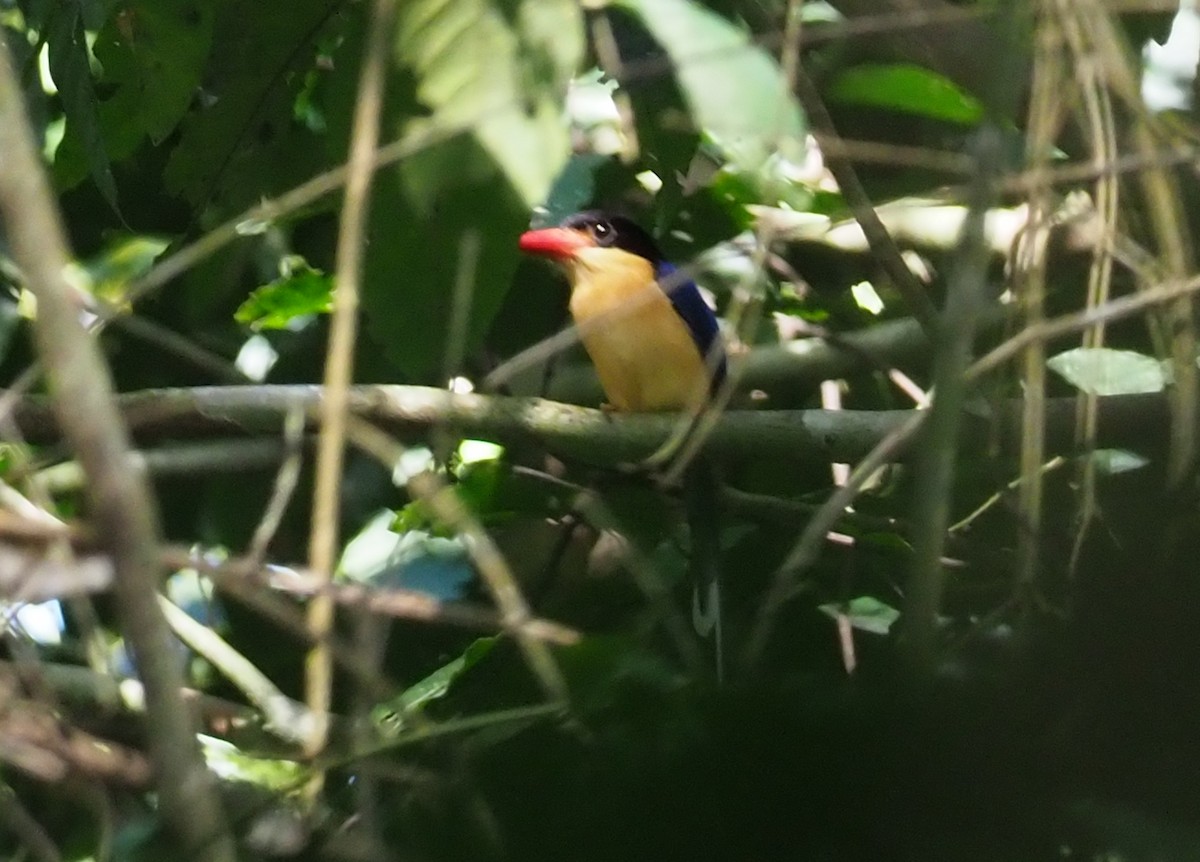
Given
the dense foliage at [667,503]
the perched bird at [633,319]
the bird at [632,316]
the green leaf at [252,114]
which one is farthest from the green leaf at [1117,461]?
the perched bird at [633,319]

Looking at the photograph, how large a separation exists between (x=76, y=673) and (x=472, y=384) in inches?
31.1

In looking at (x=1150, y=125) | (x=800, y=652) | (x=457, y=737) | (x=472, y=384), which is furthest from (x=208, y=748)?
(x=472, y=384)

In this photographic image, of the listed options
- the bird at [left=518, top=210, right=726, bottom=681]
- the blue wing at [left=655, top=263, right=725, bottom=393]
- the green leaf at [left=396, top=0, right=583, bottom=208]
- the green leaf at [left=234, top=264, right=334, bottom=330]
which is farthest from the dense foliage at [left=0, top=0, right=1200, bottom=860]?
the blue wing at [left=655, top=263, right=725, bottom=393]

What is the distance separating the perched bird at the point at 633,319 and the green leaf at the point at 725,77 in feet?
6.50

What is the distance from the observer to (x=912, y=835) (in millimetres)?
742

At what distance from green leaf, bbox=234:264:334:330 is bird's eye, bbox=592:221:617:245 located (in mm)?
877

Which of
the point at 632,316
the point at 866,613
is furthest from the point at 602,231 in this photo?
the point at 866,613

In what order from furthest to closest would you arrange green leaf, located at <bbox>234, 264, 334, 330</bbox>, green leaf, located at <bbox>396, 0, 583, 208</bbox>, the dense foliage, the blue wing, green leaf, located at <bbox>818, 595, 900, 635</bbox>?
the blue wing < green leaf, located at <bbox>234, 264, 334, 330</bbox> < green leaf, located at <bbox>818, 595, 900, 635</bbox> < green leaf, located at <bbox>396, 0, 583, 208</bbox> < the dense foliage

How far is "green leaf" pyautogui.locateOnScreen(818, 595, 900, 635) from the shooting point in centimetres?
120

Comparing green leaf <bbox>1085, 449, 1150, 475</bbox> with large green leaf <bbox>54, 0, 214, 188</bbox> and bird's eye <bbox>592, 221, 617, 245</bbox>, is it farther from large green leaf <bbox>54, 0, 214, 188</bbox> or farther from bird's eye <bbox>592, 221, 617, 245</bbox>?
bird's eye <bbox>592, 221, 617, 245</bbox>

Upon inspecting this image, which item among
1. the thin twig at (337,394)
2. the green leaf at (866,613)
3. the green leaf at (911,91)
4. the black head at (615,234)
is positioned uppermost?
the green leaf at (911,91)

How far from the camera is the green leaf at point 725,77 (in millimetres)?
829

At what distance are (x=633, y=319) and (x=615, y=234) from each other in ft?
0.57

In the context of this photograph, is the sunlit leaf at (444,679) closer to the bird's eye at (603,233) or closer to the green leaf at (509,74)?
the green leaf at (509,74)
